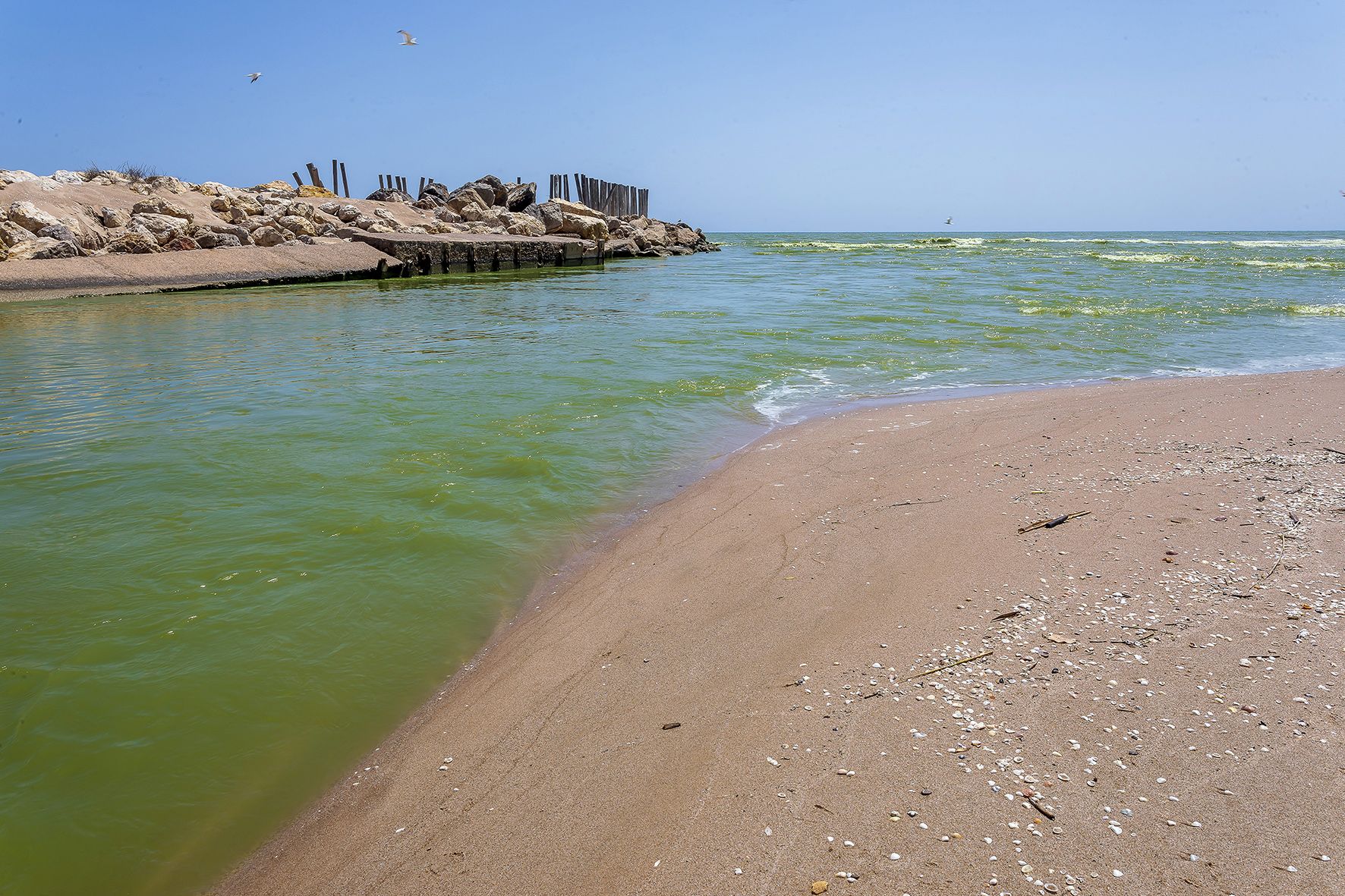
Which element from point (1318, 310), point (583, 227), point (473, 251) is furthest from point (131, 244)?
point (1318, 310)

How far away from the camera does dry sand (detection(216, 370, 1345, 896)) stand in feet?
5.85

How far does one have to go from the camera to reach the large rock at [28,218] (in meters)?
16.2

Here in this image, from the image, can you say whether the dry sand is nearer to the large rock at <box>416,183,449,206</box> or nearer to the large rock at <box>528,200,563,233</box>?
the large rock at <box>528,200,563,233</box>

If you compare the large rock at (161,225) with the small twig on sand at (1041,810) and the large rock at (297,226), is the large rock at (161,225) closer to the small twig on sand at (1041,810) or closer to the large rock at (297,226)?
the large rock at (297,226)

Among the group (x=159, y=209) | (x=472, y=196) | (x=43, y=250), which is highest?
(x=472, y=196)

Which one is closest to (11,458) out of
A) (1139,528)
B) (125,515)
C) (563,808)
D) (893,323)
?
(125,515)

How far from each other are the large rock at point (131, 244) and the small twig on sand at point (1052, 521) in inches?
762

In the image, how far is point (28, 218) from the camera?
16.2 m

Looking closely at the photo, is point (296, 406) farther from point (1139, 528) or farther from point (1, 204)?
point (1, 204)

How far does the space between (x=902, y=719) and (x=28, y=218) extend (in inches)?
816

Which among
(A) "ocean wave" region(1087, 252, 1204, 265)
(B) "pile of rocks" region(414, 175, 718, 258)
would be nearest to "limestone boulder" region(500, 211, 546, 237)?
(B) "pile of rocks" region(414, 175, 718, 258)

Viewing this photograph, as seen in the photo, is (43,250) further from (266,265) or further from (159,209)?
(159,209)

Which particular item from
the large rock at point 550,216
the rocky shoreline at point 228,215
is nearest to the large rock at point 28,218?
the rocky shoreline at point 228,215

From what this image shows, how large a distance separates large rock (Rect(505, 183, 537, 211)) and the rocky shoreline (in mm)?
47
